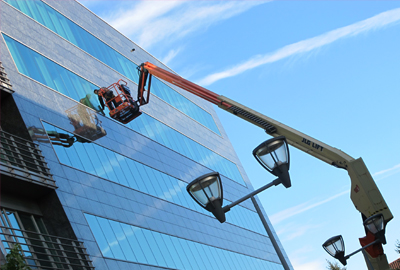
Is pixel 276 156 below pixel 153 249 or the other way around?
below

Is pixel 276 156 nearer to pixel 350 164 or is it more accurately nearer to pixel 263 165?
pixel 263 165

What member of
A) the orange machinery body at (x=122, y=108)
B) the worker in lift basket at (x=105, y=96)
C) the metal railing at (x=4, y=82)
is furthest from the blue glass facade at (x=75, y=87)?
the metal railing at (x=4, y=82)

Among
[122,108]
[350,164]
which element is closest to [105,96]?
[122,108]

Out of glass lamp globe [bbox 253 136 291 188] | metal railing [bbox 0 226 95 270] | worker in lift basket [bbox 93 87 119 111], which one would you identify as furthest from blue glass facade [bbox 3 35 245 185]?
glass lamp globe [bbox 253 136 291 188]

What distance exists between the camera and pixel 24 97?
75.2 feet

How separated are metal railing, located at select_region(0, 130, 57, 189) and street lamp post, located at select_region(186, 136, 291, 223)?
1028 cm

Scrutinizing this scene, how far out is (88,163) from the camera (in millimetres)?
25844

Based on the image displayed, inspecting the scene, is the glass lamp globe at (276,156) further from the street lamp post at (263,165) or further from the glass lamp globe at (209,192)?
the glass lamp globe at (209,192)

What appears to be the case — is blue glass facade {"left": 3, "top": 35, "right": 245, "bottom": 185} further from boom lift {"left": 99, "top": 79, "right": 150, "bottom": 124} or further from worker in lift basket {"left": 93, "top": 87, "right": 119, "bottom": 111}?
boom lift {"left": 99, "top": 79, "right": 150, "bottom": 124}

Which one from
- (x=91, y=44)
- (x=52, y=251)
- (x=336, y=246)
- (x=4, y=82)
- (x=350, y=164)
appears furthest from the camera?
(x=91, y=44)

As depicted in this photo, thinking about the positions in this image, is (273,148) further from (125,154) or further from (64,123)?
(125,154)

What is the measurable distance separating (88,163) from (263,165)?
15981mm

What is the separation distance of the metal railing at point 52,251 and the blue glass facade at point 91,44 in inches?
517

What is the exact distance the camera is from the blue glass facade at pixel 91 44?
28.2 metres
